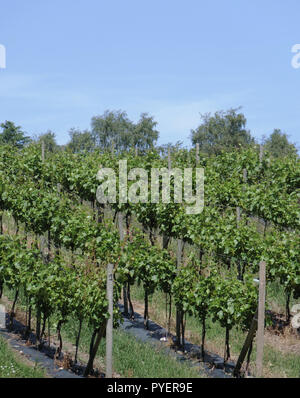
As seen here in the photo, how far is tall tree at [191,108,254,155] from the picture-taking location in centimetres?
4334

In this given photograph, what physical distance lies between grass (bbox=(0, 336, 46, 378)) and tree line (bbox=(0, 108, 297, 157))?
30755 millimetres

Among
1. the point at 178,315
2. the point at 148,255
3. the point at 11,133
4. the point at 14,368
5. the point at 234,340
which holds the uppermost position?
the point at 11,133

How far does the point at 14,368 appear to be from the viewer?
265 inches

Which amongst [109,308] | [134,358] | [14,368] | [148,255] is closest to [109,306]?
[109,308]

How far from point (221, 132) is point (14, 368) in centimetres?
3940

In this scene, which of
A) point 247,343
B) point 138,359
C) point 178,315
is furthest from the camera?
point 178,315

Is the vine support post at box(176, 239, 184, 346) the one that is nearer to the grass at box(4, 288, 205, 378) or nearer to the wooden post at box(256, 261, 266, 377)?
the grass at box(4, 288, 205, 378)

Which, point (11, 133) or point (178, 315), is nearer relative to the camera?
point (178, 315)

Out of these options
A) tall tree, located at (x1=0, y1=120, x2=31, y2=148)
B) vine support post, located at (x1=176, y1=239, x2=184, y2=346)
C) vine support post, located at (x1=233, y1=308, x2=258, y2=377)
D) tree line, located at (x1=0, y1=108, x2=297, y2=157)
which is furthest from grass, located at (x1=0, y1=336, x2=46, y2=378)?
tall tree, located at (x1=0, y1=120, x2=31, y2=148)

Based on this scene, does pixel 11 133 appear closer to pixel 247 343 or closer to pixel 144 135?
pixel 144 135

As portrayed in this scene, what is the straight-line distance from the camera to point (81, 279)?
7.47 meters

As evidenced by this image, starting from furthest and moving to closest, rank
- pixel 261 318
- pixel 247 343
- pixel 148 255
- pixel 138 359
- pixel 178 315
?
pixel 148 255 < pixel 178 315 < pixel 138 359 < pixel 247 343 < pixel 261 318

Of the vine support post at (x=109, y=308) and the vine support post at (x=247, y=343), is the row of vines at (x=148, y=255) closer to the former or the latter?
the vine support post at (x=109, y=308)

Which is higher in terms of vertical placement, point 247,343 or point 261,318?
point 261,318
